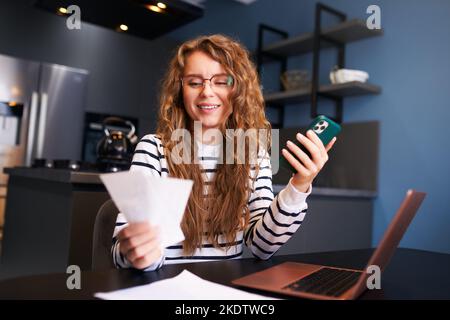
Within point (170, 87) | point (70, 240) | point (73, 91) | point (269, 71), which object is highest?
point (269, 71)

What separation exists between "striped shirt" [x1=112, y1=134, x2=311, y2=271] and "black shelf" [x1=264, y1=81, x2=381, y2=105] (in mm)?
1416

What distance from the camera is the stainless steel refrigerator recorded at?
2965mm

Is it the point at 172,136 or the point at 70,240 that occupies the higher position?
the point at 172,136

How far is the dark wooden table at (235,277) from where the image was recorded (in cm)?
53

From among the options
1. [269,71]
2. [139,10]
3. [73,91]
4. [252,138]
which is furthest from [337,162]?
[73,91]

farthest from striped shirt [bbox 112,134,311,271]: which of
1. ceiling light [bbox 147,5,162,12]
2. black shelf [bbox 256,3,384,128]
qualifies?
black shelf [bbox 256,3,384,128]

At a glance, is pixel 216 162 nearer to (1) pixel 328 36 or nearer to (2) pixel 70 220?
(2) pixel 70 220

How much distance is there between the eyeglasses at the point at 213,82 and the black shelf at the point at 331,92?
1536 mm

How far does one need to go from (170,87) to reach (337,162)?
1833 millimetres

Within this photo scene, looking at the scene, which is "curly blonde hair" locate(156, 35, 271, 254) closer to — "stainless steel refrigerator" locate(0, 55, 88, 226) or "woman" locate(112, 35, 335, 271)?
"woman" locate(112, 35, 335, 271)

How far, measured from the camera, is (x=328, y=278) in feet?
2.15

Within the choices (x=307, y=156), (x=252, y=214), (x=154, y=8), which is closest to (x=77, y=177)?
(x=252, y=214)
